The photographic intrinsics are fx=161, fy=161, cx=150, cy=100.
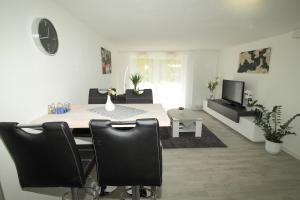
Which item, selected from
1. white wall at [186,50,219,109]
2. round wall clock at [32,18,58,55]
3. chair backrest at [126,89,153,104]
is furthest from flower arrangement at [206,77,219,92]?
round wall clock at [32,18,58,55]

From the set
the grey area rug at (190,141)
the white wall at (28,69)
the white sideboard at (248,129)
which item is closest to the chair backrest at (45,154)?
the white wall at (28,69)

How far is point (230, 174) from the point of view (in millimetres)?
2242

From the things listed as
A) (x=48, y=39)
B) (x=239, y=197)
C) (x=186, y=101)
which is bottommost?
(x=239, y=197)

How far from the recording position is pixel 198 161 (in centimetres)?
257

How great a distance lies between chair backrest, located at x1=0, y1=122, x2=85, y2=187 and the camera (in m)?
0.92

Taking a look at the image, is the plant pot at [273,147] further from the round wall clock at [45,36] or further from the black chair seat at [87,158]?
the round wall clock at [45,36]

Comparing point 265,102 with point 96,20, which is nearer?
point 96,20

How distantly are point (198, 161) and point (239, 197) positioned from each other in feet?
2.57

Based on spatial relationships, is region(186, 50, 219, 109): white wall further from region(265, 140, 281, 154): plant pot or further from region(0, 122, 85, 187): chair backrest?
region(0, 122, 85, 187): chair backrest

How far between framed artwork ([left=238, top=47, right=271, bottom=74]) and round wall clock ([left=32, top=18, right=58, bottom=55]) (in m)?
3.91

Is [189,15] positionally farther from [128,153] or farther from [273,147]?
[273,147]

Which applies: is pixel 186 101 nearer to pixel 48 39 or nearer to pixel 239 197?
pixel 239 197

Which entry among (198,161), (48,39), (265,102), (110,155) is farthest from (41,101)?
(265,102)

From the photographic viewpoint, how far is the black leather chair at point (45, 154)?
0.92 meters
